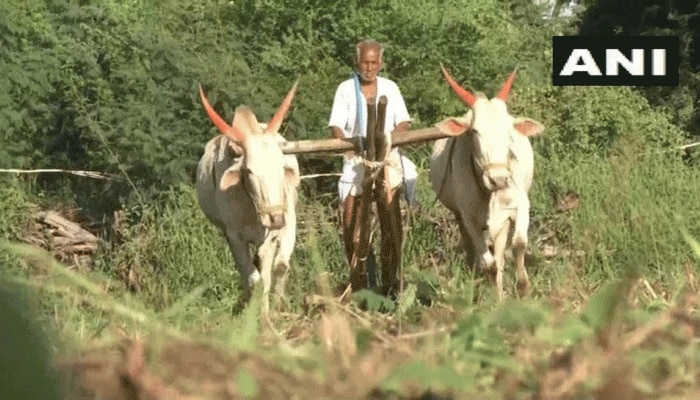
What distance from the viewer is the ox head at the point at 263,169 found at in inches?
289

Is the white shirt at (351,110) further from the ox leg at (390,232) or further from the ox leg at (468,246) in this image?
the ox leg at (468,246)

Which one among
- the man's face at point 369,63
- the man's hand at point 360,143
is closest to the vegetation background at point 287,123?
the man's hand at point 360,143

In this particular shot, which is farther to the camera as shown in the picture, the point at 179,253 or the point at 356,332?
the point at 179,253

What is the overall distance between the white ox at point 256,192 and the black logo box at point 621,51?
609cm

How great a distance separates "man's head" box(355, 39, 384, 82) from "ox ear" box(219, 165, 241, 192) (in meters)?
0.99

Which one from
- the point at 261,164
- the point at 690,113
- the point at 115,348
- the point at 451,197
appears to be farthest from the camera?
the point at 690,113

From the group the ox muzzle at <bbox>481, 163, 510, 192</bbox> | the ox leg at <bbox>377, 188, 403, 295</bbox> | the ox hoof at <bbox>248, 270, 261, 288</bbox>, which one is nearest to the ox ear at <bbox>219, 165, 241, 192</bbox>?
the ox hoof at <bbox>248, 270, 261, 288</bbox>

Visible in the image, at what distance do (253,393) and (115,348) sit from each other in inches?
13.7

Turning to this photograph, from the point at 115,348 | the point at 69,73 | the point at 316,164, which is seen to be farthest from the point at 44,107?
the point at 115,348

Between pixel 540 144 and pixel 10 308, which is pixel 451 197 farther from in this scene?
pixel 10 308

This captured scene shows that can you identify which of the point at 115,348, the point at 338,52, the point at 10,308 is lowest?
the point at 115,348

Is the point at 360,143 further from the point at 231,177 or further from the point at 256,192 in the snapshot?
the point at 231,177

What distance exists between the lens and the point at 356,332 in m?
1.46

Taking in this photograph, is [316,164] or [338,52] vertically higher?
[338,52]
